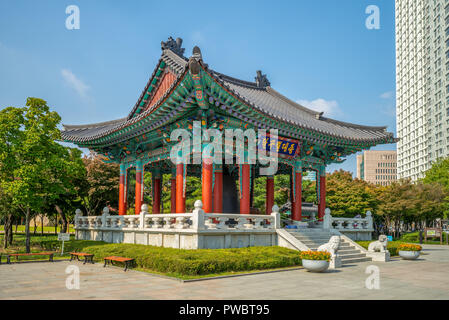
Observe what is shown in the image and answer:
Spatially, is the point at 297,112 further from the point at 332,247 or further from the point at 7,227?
the point at 7,227

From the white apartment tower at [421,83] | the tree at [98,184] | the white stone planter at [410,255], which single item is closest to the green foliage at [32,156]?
the tree at [98,184]

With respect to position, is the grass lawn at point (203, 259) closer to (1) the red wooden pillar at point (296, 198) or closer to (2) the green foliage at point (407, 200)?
(1) the red wooden pillar at point (296, 198)

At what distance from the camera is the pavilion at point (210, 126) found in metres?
15.6

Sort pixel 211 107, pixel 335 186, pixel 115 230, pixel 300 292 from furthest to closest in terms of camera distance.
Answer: pixel 335 186 → pixel 115 230 → pixel 211 107 → pixel 300 292

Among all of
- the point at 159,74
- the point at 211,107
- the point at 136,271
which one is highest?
the point at 159,74

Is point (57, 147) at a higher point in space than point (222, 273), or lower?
higher

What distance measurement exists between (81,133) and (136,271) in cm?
1338

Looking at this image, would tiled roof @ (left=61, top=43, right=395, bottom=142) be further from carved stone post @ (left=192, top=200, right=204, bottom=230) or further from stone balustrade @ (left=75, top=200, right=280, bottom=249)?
carved stone post @ (left=192, top=200, right=204, bottom=230)

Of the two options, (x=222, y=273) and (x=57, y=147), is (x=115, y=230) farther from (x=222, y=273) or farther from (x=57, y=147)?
(x=222, y=273)

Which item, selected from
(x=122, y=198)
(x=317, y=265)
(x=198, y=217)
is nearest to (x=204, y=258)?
(x=198, y=217)

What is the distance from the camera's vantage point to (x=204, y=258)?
42.2 feet

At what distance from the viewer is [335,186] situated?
1506 inches

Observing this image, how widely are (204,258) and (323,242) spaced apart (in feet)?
25.9
